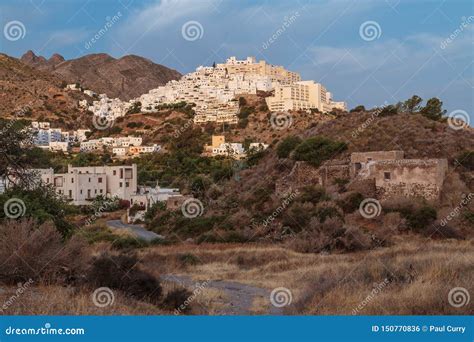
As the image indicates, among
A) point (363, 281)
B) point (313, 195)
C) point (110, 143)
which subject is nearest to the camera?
point (363, 281)

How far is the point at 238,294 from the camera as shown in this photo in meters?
11.9

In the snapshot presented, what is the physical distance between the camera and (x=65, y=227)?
16.7m

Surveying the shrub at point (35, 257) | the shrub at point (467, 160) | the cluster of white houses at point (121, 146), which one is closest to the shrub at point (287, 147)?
the shrub at point (467, 160)

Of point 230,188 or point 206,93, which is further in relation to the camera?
point 206,93

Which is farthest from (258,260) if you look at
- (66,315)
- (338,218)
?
(66,315)

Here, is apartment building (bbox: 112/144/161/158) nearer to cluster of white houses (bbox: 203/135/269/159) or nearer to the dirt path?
cluster of white houses (bbox: 203/135/269/159)

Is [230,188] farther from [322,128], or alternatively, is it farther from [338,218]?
[338,218]

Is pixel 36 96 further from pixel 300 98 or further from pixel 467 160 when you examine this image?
pixel 467 160

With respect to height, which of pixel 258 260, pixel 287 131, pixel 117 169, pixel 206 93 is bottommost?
pixel 258 260

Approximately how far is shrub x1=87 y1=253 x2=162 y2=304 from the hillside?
10813 centimetres

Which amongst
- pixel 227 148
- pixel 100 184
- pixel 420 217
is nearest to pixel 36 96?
pixel 227 148

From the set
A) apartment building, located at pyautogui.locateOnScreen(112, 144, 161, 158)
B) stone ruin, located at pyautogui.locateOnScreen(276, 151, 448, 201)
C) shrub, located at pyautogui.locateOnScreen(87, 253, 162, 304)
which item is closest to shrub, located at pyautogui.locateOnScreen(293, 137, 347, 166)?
stone ruin, located at pyautogui.locateOnScreen(276, 151, 448, 201)

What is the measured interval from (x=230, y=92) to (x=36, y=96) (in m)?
44.7

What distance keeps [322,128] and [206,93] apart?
338 feet
